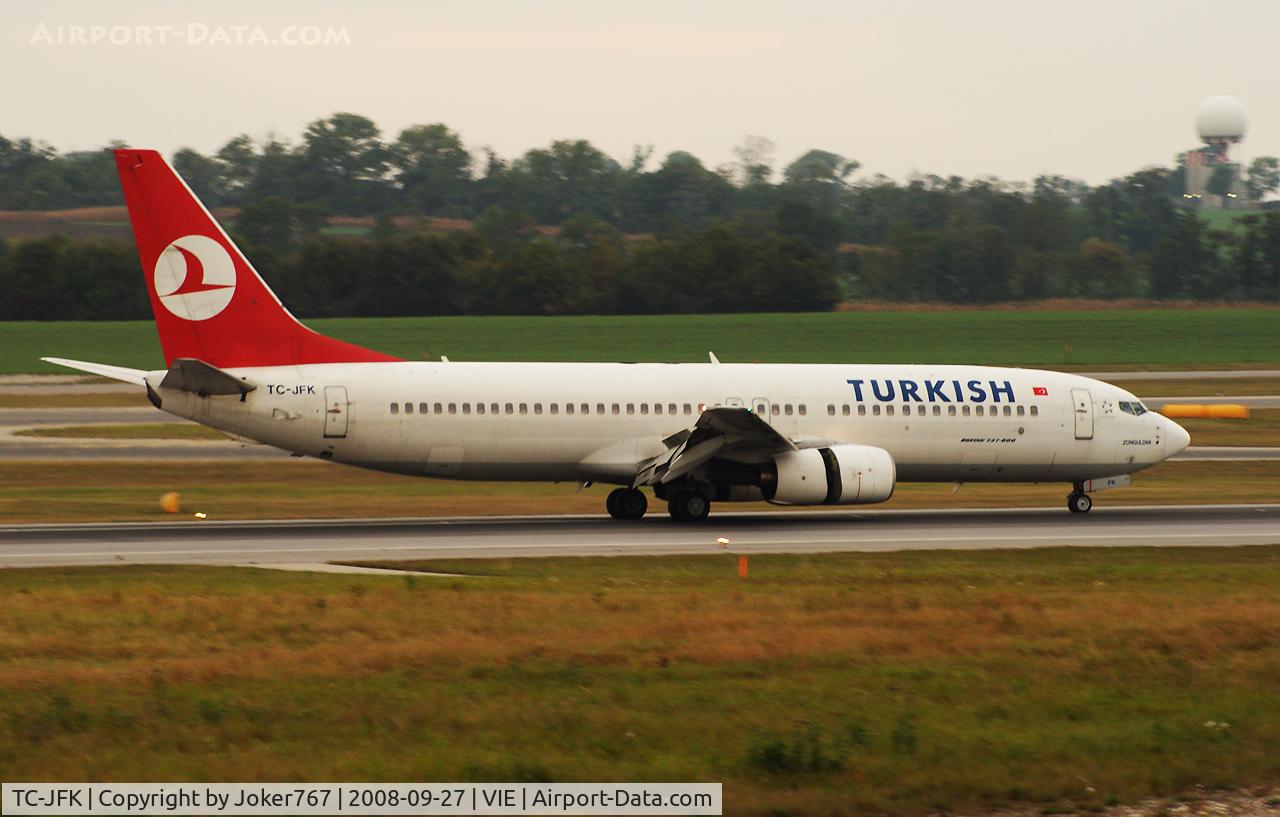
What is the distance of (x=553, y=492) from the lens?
134 feet

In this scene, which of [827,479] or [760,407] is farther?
[760,407]

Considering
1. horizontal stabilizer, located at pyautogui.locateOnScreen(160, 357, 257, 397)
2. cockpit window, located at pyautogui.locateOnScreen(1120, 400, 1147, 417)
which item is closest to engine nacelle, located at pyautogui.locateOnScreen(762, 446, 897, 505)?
cockpit window, located at pyautogui.locateOnScreen(1120, 400, 1147, 417)

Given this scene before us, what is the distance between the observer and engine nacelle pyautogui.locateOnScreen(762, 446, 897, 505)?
32062mm

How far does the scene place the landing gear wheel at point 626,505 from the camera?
3403cm

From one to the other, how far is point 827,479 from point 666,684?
16395 mm

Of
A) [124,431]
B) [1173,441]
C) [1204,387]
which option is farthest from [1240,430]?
[124,431]

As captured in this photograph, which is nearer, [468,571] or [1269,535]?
[468,571]

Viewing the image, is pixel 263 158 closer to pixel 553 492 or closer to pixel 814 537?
pixel 553 492

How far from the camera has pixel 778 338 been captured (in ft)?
280

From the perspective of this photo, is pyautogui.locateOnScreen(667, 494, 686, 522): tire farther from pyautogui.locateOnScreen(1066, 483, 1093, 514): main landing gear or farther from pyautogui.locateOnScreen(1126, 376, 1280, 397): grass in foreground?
pyautogui.locateOnScreen(1126, 376, 1280, 397): grass in foreground

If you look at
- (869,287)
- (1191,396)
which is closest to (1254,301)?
(869,287)

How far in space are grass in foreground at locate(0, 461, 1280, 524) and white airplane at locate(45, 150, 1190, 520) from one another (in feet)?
8.41

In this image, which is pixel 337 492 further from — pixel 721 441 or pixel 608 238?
pixel 608 238

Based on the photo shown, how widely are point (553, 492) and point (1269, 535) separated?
1715 centimetres
